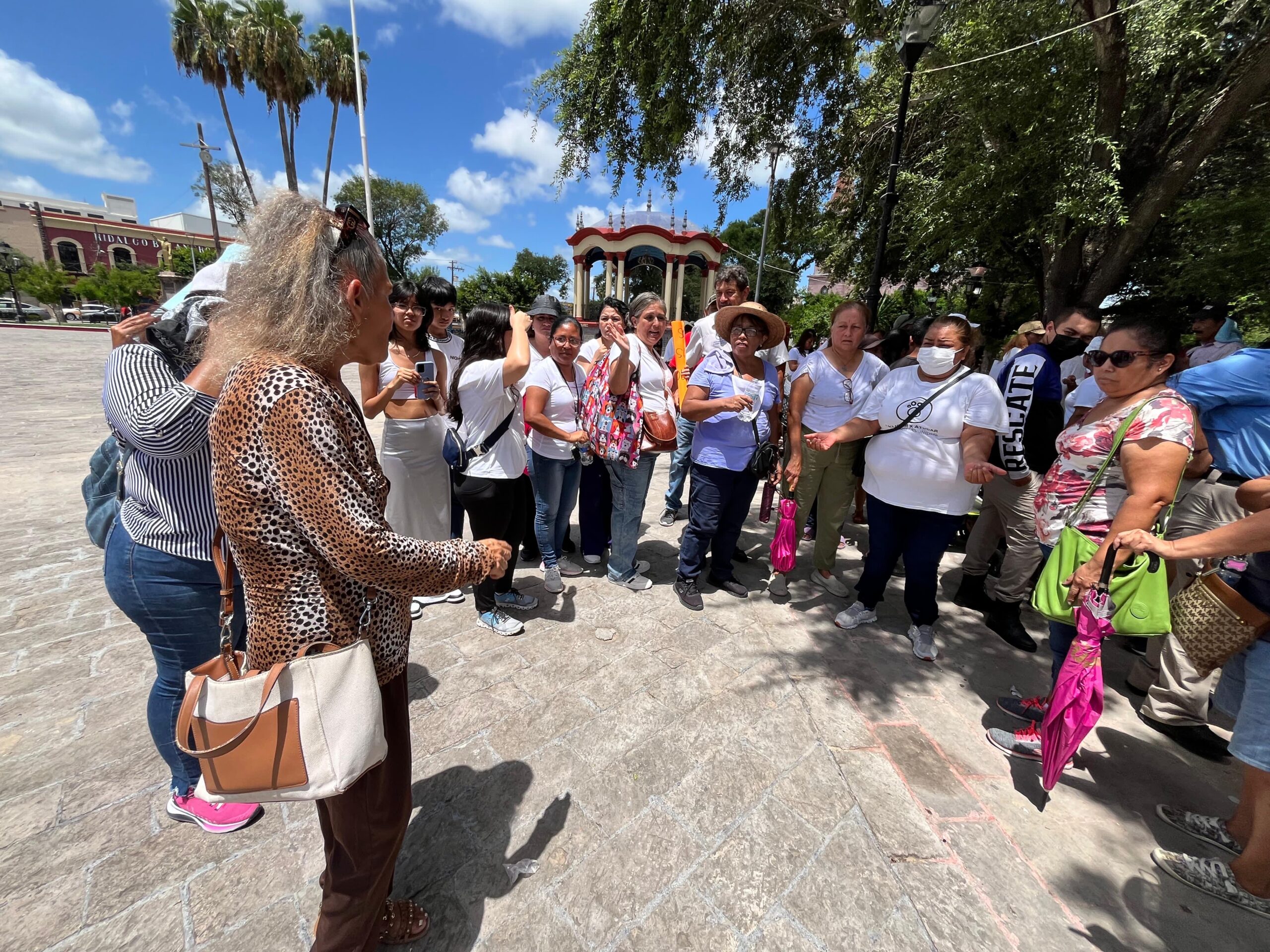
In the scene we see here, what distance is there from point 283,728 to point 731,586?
123 inches

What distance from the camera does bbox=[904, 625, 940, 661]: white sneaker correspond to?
3.12 metres

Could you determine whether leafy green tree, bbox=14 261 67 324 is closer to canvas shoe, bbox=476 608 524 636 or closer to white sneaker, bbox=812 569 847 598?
canvas shoe, bbox=476 608 524 636

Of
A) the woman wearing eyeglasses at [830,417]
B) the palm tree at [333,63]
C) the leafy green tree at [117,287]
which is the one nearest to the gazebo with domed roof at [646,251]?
the palm tree at [333,63]

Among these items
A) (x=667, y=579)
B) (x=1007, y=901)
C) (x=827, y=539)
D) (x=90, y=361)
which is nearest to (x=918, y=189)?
(x=827, y=539)

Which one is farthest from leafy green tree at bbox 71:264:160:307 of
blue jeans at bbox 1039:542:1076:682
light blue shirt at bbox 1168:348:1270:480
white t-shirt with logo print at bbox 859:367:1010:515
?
light blue shirt at bbox 1168:348:1270:480

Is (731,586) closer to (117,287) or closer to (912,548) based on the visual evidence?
(912,548)

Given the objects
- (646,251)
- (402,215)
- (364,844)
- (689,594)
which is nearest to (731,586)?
(689,594)

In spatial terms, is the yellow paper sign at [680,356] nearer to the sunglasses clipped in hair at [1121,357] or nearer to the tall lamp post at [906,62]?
the tall lamp post at [906,62]

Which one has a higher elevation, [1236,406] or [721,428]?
[1236,406]

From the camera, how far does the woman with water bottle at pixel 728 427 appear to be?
3.35 m

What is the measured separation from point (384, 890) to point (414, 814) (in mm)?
659

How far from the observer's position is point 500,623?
3.20m

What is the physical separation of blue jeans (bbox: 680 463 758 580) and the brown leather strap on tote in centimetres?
262

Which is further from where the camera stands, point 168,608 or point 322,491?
point 168,608
